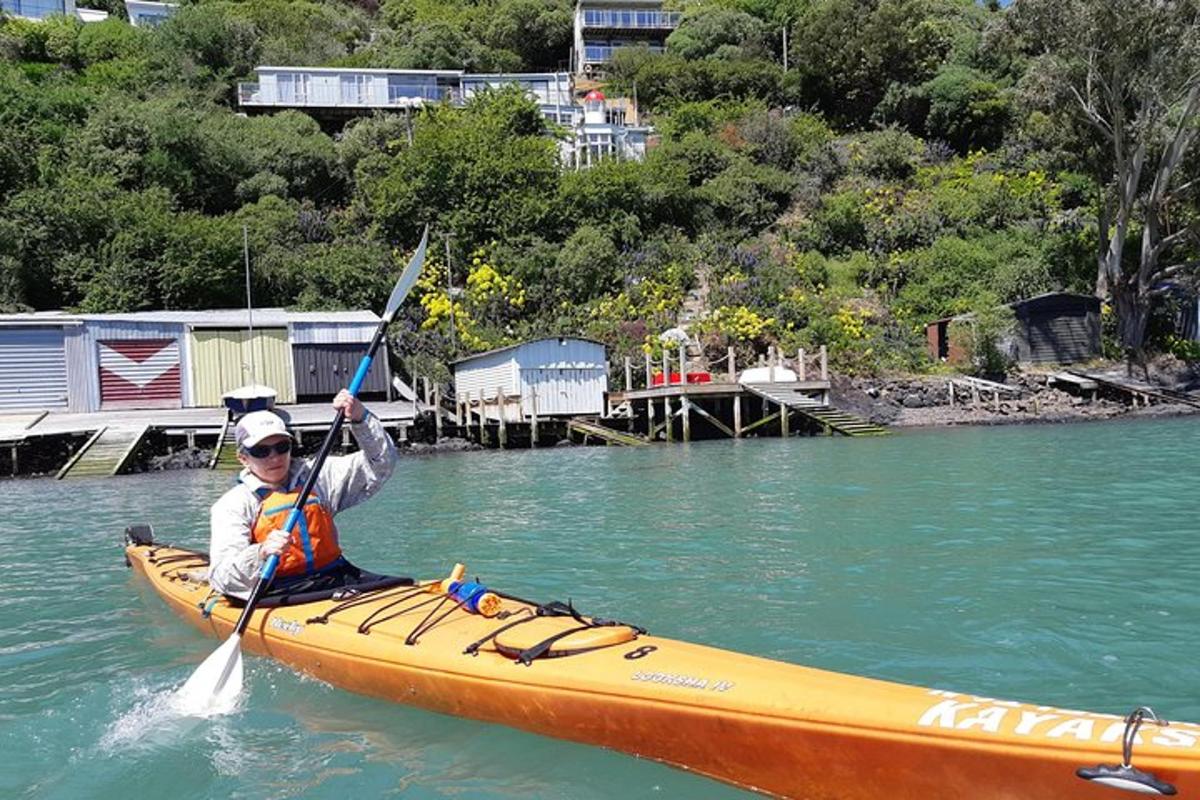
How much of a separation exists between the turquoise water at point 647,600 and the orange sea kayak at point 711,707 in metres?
0.19

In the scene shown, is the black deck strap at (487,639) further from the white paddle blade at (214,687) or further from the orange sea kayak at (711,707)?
the white paddle blade at (214,687)

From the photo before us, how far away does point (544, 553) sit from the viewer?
33.1ft

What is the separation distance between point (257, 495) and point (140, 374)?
23.3 m

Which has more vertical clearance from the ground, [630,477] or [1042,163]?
[1042,163]

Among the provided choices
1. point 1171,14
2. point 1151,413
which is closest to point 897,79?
point 1171,14

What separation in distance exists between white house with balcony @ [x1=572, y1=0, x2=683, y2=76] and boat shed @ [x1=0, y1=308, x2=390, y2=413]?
1478 inches

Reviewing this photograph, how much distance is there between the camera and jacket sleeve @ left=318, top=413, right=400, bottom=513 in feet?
20.4

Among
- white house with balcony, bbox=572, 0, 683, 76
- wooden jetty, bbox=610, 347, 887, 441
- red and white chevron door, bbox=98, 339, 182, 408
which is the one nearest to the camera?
wooden jetty, bbox=610, 347, 887, 441

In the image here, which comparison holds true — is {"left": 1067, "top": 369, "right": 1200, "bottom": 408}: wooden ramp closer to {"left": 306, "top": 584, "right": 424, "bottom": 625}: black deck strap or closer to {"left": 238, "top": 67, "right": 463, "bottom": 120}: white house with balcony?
{"left": 306, "top": 584, "right": 424, "bottom": 625}: black deck strap

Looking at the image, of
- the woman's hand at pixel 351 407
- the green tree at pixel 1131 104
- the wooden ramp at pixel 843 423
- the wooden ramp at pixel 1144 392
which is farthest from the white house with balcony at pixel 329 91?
the woman's hand at pixel 351 407

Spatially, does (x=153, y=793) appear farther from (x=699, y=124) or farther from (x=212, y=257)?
(x=699, y=124)

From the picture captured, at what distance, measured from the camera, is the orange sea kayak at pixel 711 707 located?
3117mm

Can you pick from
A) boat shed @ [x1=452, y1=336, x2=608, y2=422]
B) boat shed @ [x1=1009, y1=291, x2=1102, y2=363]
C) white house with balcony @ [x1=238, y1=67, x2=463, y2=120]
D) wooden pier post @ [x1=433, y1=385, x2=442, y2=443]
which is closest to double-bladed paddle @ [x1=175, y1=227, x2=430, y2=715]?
wooden pier post @ [x1=433, y1=385, x2=442, y2=443]

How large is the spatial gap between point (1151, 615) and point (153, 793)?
647 cm
